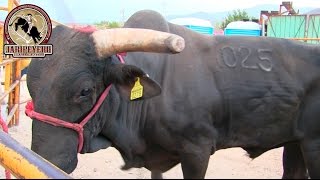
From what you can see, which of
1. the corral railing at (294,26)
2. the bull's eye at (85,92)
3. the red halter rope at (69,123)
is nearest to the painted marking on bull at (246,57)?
the red halter rope at (69,123)

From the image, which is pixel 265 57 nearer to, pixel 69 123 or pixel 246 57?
pixel 246 57

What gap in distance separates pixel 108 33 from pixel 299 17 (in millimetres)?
18392

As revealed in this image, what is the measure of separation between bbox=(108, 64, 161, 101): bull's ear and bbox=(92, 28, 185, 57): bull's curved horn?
0.11 m

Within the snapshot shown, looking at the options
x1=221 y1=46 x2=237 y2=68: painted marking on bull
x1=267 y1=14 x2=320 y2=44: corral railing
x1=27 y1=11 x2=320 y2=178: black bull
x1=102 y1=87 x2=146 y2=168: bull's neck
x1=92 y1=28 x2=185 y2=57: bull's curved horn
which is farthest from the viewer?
x1=267 y1=14 x2=320 y2=44: corral railing

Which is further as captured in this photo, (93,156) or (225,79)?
(93,156)

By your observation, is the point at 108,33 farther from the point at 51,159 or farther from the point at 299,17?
the point at 299,17

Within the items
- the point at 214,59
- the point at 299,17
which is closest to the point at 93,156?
the point at 214,59

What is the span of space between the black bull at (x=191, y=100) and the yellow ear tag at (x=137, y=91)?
0.08 metres

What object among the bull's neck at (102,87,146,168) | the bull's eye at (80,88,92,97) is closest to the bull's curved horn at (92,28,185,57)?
the bull's eye at (80,88,92,97)

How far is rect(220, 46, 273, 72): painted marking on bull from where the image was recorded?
10.2ft

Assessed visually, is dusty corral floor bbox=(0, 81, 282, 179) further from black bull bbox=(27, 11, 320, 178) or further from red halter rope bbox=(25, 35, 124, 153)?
red halter rope bbox=(25, 35, 124, 153)

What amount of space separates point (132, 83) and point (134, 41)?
0.27m

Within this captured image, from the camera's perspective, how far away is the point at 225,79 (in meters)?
3.05

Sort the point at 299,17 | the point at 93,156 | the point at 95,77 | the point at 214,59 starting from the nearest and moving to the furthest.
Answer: the point at 95,77 → the point at 214,59 → the point at 93,156 → the point at 299,17
